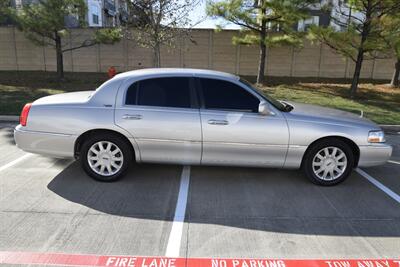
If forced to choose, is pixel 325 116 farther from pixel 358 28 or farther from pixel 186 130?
pixel 358 28

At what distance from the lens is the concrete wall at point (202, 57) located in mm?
17828

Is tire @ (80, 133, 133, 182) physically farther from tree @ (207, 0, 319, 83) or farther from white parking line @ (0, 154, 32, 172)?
tree @ (207, 0, 319, 83)

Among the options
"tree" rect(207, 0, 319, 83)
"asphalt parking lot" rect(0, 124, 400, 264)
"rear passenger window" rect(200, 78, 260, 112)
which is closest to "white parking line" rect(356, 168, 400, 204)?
"asphalt parking lot" rect(0, 124, 400, 264)

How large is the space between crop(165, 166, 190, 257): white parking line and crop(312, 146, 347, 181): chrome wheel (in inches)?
70.7

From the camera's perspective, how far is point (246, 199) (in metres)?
4.32

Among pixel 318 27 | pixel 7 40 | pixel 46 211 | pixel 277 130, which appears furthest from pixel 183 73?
pixel 7 40

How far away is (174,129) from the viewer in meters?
4.54

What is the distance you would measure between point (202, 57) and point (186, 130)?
14097mm

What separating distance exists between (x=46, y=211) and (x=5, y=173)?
1574 millimetres

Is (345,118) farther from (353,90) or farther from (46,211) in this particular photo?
(353,90)

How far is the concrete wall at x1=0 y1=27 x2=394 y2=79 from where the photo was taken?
17828 mm

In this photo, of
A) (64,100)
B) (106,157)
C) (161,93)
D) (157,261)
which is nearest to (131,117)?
(161,93)

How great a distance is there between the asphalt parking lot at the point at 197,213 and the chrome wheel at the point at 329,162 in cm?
23

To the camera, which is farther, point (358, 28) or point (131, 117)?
point (358, 28)
